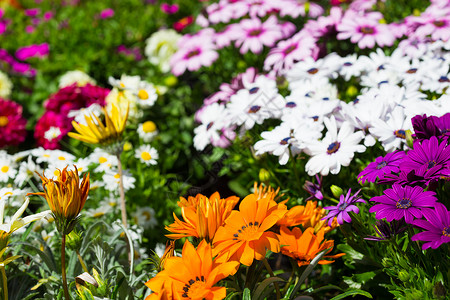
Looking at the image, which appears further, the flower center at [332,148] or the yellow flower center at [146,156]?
the yellow flower center at [146,156]

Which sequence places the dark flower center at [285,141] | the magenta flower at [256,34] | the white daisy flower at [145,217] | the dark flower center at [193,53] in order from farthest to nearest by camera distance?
the dark flower center at [193,53] → the magenta flower at [256,34] → the white daisy flower at [145,217] → the dark flower center at [285,141]

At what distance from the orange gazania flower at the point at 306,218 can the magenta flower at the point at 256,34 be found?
149 centimetres

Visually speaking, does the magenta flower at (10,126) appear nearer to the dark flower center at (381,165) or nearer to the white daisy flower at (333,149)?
the white daisy flower at (333,149)

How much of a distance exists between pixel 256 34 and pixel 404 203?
6.36 feet

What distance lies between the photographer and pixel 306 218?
143 cm

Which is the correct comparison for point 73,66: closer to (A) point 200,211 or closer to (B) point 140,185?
(B) point 140,185

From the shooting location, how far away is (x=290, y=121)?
5.91 feet

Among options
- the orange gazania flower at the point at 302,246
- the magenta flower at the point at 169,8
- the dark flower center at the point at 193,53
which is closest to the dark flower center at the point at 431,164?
the orange gazania flower at the point at 302,246

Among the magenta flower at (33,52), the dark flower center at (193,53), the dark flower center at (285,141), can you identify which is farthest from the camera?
the magenta flower at (33,52)

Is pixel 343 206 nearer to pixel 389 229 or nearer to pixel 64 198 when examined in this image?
pixel 389 229

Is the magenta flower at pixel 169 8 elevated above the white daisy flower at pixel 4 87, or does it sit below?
above

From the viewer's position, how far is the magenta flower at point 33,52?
3.94 m

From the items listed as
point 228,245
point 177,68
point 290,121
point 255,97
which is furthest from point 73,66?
point 228,245

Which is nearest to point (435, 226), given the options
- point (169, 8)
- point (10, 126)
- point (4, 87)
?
point (10, 126)
